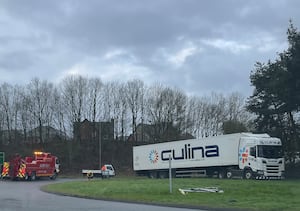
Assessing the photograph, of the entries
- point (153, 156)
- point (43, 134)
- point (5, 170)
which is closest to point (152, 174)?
point (153, 156)

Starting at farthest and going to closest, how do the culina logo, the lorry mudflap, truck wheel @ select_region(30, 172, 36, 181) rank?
the lorry mudflap < truck wheel @ select_region(30, 172, 36, 181) < the culina logo

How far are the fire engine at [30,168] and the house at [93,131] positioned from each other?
29.4 metres

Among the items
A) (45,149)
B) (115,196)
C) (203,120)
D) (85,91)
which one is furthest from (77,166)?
(115,196)

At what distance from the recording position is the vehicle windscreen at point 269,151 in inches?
1689

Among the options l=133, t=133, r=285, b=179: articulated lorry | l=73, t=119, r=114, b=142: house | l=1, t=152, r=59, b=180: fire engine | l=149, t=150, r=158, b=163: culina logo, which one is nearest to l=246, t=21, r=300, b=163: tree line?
l=133, t=133, r=285, b=179: articulated lorry

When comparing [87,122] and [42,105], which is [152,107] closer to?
[87,122]

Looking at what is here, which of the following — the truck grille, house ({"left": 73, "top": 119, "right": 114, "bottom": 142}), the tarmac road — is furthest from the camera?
house ({"left": 73, "top": 119, "right": 114, "bottom": 142})

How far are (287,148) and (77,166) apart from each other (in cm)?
3946

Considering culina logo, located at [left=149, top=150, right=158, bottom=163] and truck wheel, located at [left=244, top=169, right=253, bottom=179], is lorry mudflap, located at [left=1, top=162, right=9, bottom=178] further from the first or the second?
truck wheel, located at [left=244, top=169, right=253, bottom=179]

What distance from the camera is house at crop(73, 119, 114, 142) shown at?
88625 millimetres

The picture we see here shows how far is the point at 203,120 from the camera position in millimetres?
90438

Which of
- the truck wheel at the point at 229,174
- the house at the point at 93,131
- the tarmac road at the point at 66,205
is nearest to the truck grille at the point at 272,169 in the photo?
the truck wheel at the point at 229,174

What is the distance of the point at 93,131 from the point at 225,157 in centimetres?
4780

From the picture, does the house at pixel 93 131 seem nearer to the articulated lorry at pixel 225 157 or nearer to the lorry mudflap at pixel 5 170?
the lorry mudflap at pixel 5 170
